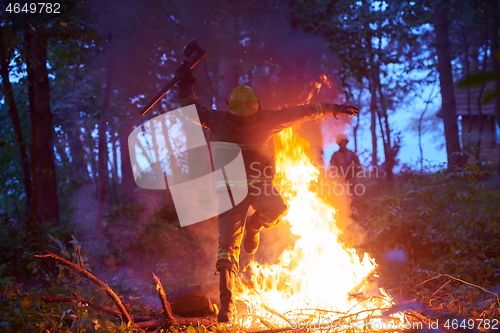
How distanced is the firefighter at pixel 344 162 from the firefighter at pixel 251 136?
5730 mm

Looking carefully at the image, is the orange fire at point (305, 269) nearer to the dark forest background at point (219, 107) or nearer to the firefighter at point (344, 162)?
the dark forest background at point (219, 107)

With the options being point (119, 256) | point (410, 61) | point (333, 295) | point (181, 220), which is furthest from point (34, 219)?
point (410, 61)

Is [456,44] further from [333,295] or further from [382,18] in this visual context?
[333,295]

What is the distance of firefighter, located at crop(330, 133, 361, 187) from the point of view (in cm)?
1002

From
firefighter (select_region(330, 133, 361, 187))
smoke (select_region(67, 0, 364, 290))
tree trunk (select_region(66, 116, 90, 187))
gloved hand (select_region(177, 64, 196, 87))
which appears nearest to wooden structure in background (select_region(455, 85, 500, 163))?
firefighter (select_region(330, 133, 361, 187))

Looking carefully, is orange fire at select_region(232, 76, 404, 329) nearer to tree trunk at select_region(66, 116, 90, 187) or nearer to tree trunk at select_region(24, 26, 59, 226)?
tree trunk at select_region(24, 26, 59, 226)

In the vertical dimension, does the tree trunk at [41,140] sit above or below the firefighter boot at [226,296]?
above

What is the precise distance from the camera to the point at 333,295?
477cm

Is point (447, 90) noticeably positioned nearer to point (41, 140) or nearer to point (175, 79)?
point (175, 79)

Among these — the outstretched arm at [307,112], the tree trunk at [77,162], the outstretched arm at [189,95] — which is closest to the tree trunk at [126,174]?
the tree trunk at [77,162]

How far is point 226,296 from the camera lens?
3934mm

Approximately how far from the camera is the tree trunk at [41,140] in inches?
302

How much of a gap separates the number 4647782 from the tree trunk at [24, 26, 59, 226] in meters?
0.35

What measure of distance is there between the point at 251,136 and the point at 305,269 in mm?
2150
